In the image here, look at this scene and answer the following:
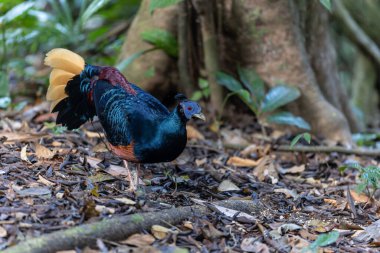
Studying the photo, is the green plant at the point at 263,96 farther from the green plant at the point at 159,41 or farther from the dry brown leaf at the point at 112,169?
the dry brown leaf at the point at 112,169

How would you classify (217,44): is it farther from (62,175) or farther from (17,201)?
(17,201)

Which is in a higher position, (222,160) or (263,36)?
(263,36)

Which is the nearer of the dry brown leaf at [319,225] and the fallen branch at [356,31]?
the dry brown leaf at [319,225]

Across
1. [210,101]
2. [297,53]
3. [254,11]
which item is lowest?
[210,101]

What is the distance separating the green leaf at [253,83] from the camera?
6148 mm

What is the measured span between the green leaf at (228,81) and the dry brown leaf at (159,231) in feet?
9.10

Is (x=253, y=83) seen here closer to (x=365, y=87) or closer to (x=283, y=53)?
(x=283, y=53)

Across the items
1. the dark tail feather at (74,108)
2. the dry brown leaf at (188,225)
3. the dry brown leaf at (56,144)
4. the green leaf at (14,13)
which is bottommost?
the dry brown leaf at (188,225)

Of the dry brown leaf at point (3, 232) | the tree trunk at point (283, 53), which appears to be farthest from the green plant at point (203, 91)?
the dry brown leaf at point (3, 232)

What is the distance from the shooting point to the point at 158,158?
3.93m

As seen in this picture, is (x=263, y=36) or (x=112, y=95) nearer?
(x=112, y=95)

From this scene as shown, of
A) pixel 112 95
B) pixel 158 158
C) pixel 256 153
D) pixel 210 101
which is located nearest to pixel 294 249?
pixel 158 158

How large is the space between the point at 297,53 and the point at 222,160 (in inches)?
66.6

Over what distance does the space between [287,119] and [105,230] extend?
3.06 metres
